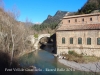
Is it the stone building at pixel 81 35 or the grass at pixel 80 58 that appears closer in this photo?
the grass at pixel 80 58

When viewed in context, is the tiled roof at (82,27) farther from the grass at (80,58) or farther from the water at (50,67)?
the water at (50,67)

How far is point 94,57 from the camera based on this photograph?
68.1 feet

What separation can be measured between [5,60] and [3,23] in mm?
6763

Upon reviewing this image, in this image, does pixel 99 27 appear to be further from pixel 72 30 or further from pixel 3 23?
pixel 3 23

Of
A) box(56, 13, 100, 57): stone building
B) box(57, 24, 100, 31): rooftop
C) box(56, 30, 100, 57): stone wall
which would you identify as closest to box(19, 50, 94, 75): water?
box(56, 30, 100, 57): stone wall

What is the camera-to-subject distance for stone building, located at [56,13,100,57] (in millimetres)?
21469

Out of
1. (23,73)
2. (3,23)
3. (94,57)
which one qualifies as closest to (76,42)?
(94,57)

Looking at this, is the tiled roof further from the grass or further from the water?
the water

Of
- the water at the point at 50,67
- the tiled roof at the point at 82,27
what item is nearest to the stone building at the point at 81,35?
the tiled roof at the point at 82,27

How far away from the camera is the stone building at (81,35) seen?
2147 cm

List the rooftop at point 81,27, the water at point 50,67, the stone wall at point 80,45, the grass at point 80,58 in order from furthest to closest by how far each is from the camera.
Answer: the rooftop at point 81,27 < the stone wall at point 80,45 < the grass at point 80,58 < the water at point 50,67

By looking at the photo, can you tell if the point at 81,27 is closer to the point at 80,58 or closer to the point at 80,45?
the point at 80,45

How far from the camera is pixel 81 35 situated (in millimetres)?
22656

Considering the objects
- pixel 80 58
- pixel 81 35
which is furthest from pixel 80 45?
pixel 80 58
